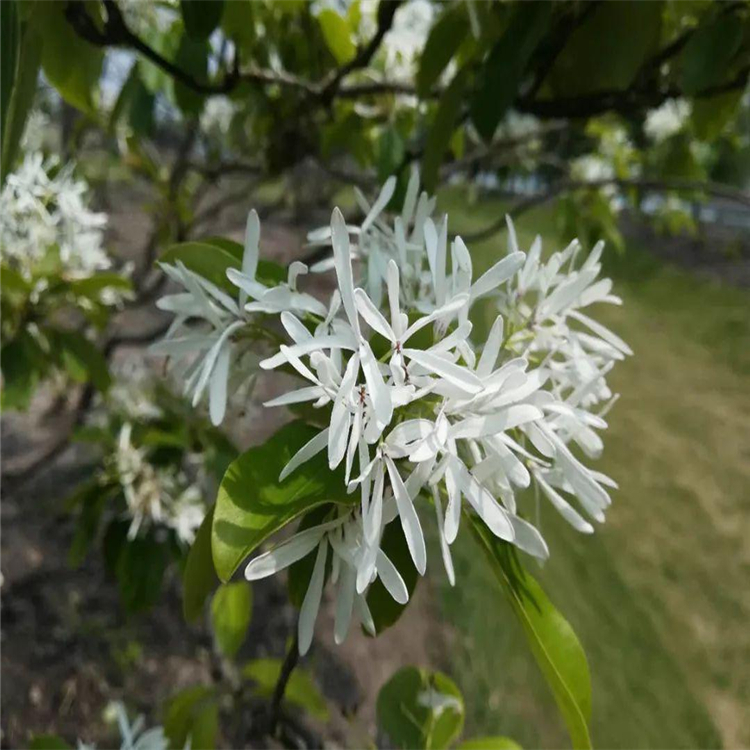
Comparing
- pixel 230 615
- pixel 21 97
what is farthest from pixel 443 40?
pixel 230 615

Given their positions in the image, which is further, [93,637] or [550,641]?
[93,637]

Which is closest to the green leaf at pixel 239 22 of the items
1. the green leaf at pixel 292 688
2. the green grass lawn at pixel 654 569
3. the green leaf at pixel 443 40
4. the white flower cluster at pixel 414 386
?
the green leaf at pixel 443 40

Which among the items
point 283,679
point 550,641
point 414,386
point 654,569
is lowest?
point 654,569

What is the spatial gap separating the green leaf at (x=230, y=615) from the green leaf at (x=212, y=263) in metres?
0.35

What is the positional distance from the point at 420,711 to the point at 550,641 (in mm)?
198

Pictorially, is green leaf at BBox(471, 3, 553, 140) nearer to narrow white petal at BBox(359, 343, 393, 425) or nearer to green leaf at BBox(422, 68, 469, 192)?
green leaf at BBox(422, 68, 469, 192)

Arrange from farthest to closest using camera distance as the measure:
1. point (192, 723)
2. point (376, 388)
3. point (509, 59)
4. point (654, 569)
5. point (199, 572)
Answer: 1. point (654, 569)
2. point (192, 723)
3. point (509, 59)
4. point (199, 572)
5. point (376, 388)

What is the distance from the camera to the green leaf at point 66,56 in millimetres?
420

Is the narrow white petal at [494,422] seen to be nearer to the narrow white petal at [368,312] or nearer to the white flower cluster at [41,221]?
the narrow white petal at [368,312]

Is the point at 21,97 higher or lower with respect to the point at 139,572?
higher

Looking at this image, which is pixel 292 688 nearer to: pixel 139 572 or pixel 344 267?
pixel 139 572

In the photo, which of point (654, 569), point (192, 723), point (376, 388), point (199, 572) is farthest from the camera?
point (654, 569)

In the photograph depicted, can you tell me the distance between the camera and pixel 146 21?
74cm

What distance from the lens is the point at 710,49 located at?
1.49 ft
